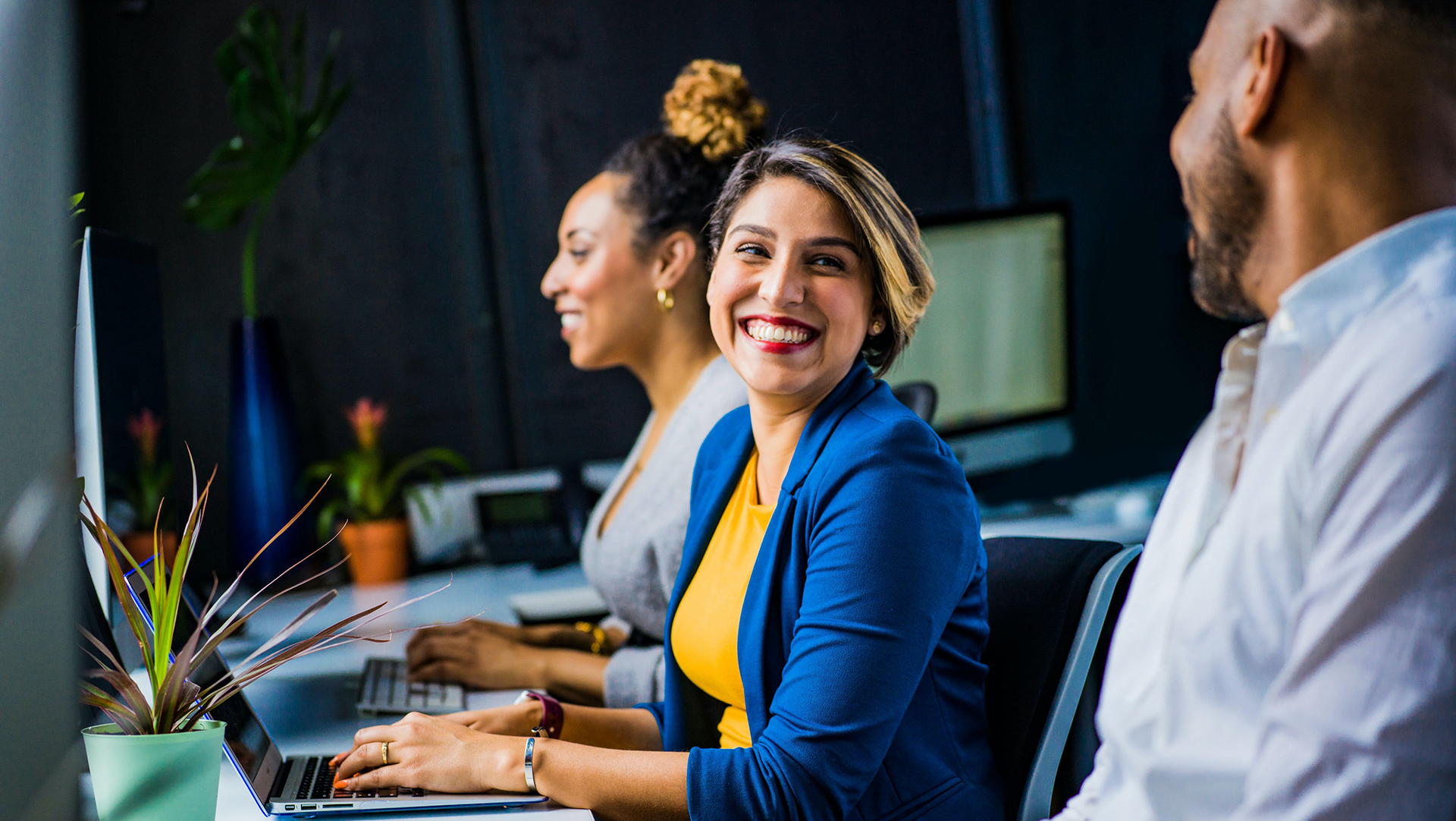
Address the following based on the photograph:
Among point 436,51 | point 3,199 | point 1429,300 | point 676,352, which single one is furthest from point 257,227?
point 1429,300

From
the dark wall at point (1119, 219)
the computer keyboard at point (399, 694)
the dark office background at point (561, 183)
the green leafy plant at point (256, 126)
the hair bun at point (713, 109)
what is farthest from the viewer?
the dark wall at point (1119, 219)

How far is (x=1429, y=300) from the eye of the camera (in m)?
0.63

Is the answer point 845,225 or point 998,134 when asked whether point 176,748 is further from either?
point 998,134

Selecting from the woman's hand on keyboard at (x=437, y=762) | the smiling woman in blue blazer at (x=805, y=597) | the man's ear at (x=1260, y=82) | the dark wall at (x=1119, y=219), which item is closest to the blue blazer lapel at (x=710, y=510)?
the smiling woman in blue blazer at (x=805, y=597)

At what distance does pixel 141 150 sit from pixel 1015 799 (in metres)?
2.40

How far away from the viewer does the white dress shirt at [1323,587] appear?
0.58m

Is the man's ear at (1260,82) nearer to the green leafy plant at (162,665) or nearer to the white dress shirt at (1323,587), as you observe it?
the white dress shirt at (1323,587)

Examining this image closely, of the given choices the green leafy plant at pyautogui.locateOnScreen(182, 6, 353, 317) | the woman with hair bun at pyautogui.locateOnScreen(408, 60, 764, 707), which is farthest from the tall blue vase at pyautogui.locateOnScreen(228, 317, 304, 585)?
the woman with hair bun at pyautogui.locateOnScreen(408, 60, 764, 707)

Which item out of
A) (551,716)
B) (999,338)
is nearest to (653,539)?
(551,716)

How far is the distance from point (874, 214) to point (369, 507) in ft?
5.53

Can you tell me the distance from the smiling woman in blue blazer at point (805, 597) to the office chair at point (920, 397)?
673 mm

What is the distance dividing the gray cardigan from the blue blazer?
17.2 inches

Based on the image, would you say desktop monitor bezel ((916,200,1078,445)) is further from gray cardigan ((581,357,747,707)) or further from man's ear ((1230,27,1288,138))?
man's ear ((1230,27,1288,138))

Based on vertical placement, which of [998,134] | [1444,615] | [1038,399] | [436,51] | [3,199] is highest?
[436,51]
